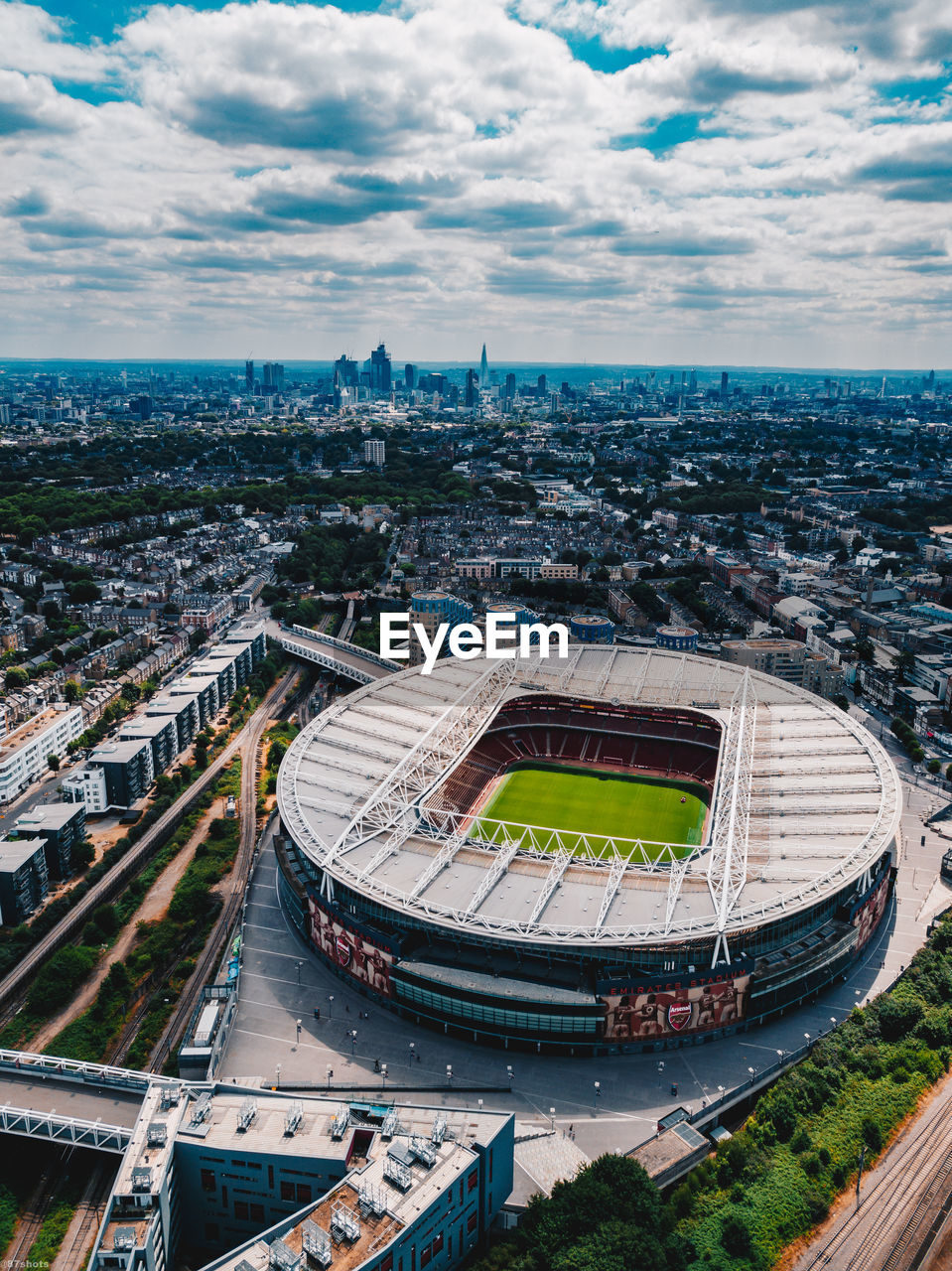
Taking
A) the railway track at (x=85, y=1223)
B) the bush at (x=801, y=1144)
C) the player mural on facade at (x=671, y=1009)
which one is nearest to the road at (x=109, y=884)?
the railway track at (x=85, y=1223)

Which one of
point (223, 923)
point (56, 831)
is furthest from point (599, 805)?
point (56, 831)

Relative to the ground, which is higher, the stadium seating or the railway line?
the stadium seating

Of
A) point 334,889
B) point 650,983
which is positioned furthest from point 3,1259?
point 650,983

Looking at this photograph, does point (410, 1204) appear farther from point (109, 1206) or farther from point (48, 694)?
point (48, 694)

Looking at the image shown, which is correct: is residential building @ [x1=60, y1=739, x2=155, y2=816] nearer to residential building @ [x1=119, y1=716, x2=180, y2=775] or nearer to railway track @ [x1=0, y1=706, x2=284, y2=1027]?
residential building @ [x1=119, y1=716, x2=180, y2=775]

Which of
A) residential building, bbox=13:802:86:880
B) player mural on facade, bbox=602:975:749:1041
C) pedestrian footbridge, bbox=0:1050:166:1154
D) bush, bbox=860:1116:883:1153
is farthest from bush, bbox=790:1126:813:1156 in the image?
residential building, bbox=13:802:86:880

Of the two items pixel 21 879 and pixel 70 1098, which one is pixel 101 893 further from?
pixel 70 1098
